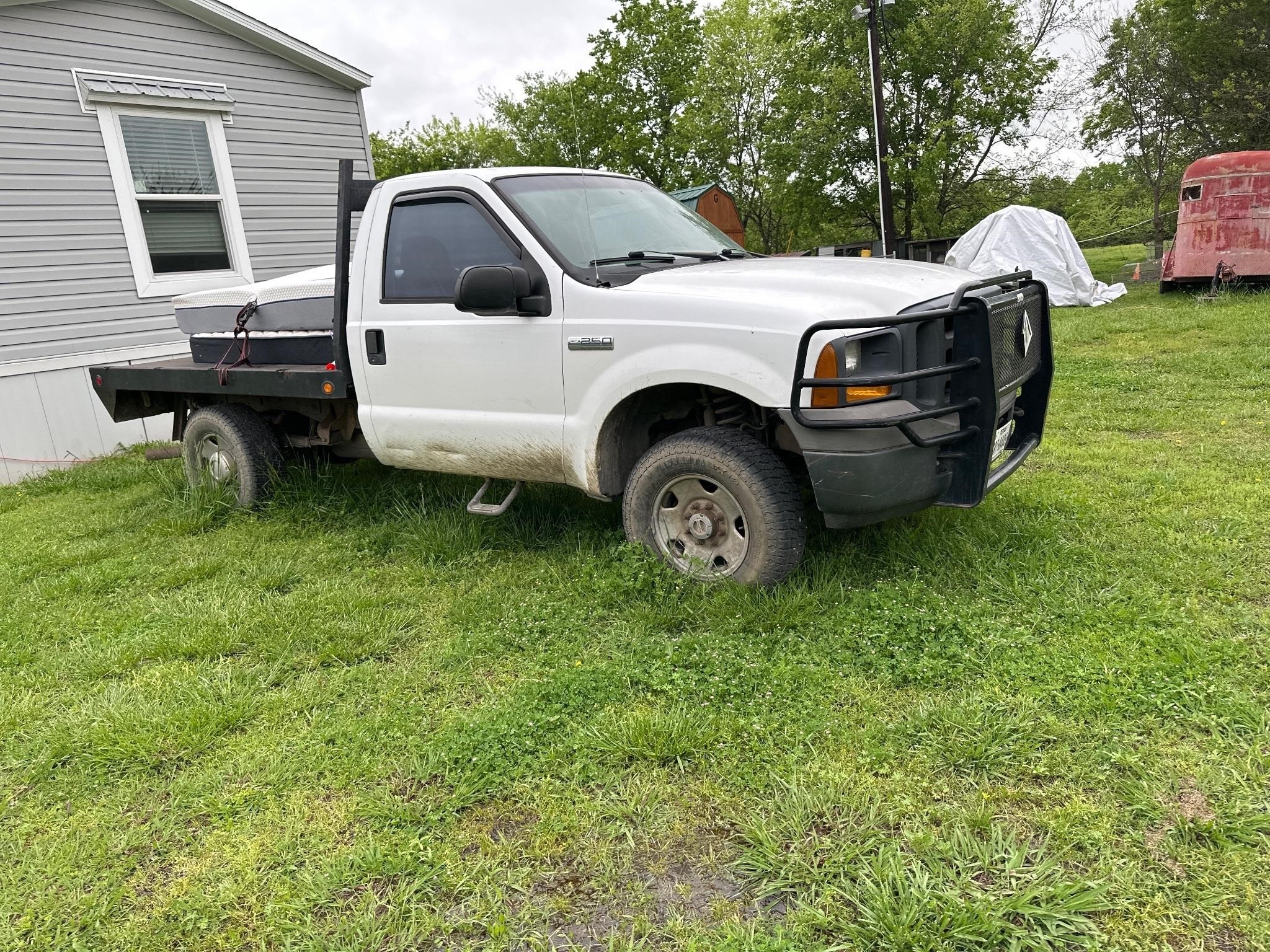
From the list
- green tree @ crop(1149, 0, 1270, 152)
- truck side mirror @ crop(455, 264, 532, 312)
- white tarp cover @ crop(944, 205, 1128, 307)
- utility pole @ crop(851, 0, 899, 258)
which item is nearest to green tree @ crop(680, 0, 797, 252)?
utility pole @ crop(851, 0, 899, 258)

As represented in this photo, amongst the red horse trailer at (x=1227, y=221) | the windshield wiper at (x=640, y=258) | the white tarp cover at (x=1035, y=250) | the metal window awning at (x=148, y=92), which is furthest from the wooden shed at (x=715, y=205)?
the windshield wiper at (x=640, y=258)

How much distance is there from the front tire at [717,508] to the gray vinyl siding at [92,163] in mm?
6885

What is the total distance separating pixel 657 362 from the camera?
12.2 feet

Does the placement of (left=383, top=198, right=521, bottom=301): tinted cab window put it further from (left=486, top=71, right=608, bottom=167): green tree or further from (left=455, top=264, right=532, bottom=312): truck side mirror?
(left=486, top=71, right=608, bottom=167): green tree

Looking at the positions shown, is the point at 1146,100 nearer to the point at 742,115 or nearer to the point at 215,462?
the point at 742,115

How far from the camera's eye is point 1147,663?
3035 mm

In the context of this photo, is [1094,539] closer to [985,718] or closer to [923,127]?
[985,718]

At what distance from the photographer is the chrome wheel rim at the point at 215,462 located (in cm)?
583

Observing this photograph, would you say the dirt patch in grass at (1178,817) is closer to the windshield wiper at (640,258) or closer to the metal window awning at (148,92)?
the windshield wiper at (640,258)

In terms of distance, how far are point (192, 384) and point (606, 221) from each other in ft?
10.4

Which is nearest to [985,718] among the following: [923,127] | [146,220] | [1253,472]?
[1253,472]

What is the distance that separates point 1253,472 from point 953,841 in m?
4.06

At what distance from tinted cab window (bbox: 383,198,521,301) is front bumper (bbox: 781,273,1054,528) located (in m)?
1.80

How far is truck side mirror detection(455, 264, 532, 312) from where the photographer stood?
385 cm
